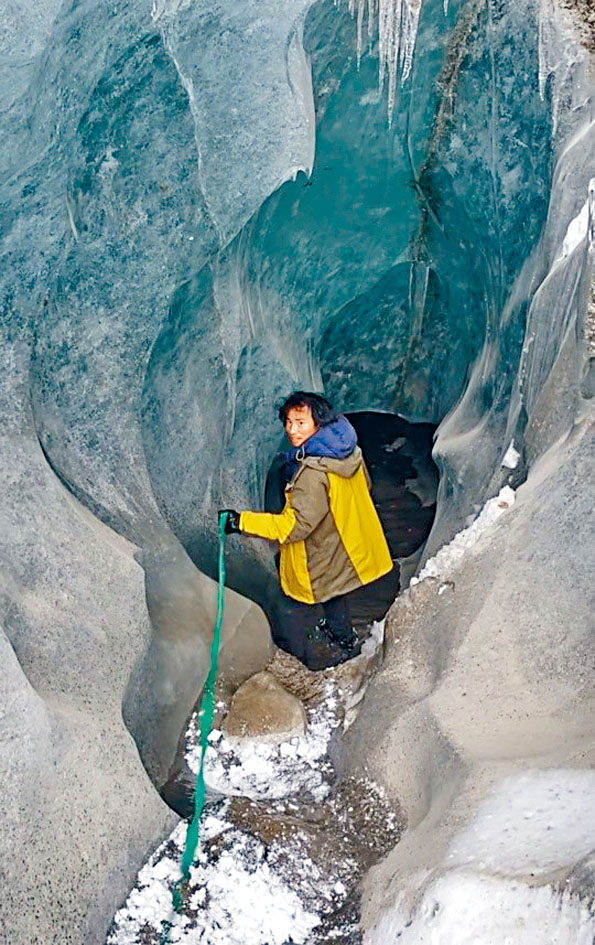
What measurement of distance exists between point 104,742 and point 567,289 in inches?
103

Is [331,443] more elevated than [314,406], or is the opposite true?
[314,406]

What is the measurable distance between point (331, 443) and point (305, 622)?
1039 millimetres

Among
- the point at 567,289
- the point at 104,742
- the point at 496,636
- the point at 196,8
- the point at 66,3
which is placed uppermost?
the point at 66,3

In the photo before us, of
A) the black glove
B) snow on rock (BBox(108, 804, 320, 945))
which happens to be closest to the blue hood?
the black glove

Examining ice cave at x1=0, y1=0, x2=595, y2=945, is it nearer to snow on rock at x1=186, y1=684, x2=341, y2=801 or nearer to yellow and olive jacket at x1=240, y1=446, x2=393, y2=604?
snow on rock at x1=186, y1=684, x2=341, y2=801

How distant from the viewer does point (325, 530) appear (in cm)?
505

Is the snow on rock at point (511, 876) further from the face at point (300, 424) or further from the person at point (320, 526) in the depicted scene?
the face at point (300, 424)

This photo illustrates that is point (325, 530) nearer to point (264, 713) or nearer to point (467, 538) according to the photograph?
point (467, 538)

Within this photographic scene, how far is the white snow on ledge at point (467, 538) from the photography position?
4691mm

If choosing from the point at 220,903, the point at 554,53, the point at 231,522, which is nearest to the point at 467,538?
the point at 231,522

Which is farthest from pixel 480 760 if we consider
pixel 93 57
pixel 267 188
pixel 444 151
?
pixel 444 151

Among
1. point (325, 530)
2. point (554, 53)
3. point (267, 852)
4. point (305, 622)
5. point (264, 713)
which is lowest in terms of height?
point (305, 622)

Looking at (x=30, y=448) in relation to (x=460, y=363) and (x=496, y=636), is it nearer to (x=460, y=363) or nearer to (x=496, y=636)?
(x=496, y=636)

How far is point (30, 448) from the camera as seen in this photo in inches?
175
